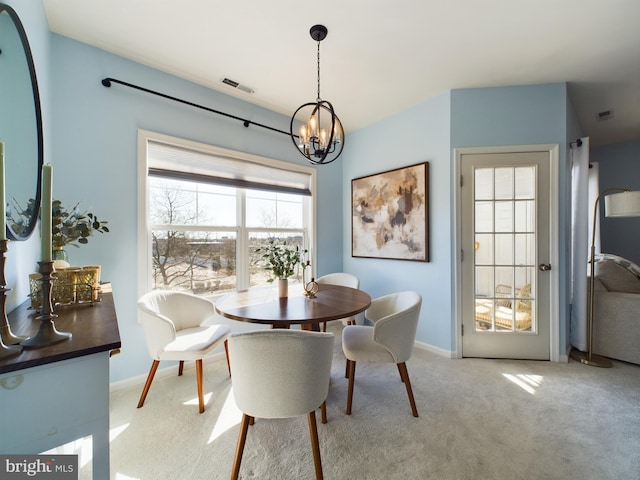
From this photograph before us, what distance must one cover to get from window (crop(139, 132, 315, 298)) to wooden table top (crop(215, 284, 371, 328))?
70 cm

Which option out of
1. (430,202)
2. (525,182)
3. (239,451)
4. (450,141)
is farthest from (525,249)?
(239,451)

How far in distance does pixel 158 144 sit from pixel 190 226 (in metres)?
0.79

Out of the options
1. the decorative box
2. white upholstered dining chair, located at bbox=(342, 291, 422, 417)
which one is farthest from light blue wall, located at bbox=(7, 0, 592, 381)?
white upholstered dining chair, located at bbox=(342, 291, 422, 417)

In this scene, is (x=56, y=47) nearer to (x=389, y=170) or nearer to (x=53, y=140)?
(x=53, y=140)

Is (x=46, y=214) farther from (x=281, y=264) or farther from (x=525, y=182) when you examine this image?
(x=525, y=182)

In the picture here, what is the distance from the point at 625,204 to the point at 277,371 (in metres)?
3.33

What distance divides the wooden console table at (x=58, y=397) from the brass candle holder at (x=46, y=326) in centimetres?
3

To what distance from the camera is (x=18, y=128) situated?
1.12 metres

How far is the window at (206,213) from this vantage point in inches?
91.6

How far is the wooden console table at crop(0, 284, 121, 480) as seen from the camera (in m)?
0.64

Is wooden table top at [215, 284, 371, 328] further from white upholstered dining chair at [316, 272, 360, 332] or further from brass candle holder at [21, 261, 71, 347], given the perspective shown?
brass candle holder at [21, 261, 71, 347]

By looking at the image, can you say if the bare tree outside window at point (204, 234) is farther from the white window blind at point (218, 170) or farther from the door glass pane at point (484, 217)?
the door glass pane at point (484, 217)

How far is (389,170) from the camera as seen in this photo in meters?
3.25

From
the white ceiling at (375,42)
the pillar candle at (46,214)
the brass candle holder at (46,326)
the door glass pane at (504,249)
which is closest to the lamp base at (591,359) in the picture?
the door glass pane at (504,249)
